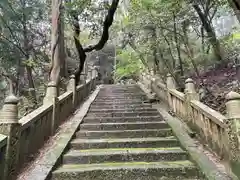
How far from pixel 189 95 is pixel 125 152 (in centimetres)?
201

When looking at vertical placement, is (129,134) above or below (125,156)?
above

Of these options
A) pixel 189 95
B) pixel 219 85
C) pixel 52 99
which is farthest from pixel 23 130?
pixel 219 85

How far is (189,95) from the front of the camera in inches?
234

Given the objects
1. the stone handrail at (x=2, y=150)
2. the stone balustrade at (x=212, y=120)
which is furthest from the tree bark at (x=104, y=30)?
the stone handrail at (x=2, y=150)

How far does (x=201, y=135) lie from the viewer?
17.6 ft

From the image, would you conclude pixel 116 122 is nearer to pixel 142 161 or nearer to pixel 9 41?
pixel 142 161

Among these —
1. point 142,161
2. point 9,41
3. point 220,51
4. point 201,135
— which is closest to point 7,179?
point 142,161

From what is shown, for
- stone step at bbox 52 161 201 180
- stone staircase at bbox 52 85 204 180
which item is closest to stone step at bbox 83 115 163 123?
stone staircase at bbox 52 85 204 180

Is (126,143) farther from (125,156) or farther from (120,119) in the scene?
(120,119)

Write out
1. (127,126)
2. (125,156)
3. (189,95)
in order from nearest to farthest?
(125,156)
(189,95)
(127,126)

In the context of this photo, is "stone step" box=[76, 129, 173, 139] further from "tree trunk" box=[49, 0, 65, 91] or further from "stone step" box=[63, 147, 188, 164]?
"tree trunk" box=[49, 0, 65, 91]

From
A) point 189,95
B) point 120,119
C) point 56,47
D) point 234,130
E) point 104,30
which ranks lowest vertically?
point 120,119

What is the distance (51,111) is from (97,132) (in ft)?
3.62

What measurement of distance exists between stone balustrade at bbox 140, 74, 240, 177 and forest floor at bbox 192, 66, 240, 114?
0.77 meters
